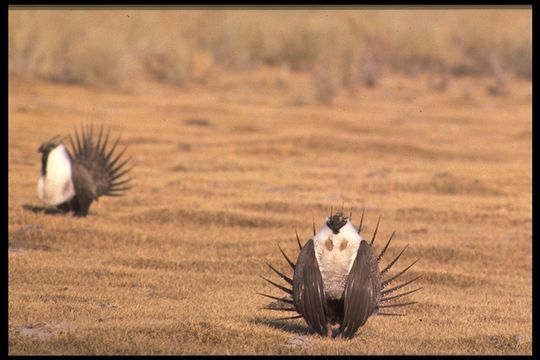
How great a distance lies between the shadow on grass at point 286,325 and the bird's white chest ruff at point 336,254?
50 centimetres

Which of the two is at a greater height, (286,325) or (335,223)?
(335,223)

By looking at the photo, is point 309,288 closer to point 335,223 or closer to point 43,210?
point 335,223

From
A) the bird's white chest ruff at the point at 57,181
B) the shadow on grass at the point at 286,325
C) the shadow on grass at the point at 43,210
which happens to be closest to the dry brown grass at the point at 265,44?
the shadow on grass at the point at 43,210

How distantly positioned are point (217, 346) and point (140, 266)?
273 centimetres

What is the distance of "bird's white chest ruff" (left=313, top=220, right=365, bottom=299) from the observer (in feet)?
17.8

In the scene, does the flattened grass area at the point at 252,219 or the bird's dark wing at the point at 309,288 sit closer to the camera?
the bird's dark wing at the point at 309,288

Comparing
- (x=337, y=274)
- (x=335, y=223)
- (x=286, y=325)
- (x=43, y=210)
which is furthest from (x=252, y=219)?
(x=335, y=223)

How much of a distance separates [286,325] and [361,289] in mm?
877

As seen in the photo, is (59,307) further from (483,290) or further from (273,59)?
(273,59)

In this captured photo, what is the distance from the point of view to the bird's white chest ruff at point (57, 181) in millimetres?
10297

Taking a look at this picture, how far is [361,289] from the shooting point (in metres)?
5.50

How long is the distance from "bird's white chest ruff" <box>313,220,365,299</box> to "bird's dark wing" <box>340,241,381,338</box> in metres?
0.04

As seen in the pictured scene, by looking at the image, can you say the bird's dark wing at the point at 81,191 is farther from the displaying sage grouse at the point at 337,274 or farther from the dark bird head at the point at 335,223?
the dark bird head at the point at 335,223

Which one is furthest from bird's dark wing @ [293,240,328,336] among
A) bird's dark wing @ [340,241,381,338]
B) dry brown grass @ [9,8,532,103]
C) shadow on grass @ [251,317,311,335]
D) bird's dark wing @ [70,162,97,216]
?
dry brown grass @ [9,8,532,103]
